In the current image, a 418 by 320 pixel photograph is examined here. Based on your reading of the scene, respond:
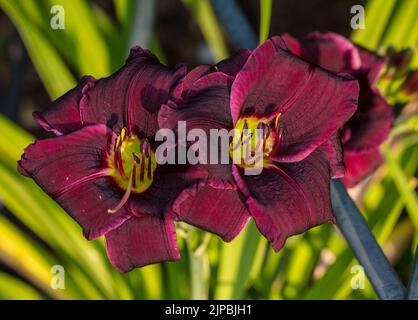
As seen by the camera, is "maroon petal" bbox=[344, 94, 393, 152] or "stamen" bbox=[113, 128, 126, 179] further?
"maroon petal" bbox=[344, 94, 393, 152]

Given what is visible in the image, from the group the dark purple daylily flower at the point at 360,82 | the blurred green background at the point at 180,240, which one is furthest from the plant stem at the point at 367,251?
the blurred green background at the point at 180,240

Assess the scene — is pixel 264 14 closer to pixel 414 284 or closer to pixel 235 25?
pixel 235 25

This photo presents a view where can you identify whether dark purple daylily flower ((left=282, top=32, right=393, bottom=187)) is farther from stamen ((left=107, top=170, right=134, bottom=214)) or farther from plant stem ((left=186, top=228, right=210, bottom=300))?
stamen ((left=107, top=170, right=134, bottom=214))

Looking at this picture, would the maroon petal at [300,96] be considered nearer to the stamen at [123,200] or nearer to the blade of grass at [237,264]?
the stamen at [123,200]

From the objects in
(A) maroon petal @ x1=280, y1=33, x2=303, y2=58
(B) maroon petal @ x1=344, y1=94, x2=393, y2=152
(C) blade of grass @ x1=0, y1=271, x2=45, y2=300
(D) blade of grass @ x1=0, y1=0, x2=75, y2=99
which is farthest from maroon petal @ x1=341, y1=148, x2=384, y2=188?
(C) blade of grass @ x1=0, y1=271, x2=45, y2=300

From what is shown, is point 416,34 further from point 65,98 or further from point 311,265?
point 65,98
